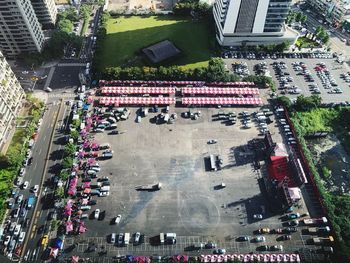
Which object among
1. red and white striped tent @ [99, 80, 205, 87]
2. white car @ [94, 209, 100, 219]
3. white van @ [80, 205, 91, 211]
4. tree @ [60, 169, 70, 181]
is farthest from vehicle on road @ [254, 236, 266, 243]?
red and white striped tent @ [99, 80, 205, 87]

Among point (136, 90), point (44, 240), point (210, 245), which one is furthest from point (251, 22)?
point (44, 240)

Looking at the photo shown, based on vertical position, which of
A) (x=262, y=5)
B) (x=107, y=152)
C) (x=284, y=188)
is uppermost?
(x=262, y=5)

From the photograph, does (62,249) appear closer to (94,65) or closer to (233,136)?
(233,136)

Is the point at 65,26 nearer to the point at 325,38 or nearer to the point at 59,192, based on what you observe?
the point at 59,192

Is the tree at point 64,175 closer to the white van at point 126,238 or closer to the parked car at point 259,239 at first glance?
the white van at point 126,238

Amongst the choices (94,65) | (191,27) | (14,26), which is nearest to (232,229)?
(94,65)

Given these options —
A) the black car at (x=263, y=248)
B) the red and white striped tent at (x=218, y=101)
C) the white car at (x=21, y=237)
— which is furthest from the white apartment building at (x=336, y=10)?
the white car at (x=21, y=237)

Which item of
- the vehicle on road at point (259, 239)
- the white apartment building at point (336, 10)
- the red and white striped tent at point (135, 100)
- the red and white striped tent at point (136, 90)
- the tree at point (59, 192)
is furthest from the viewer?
the white apartment building at point (336, 10)
